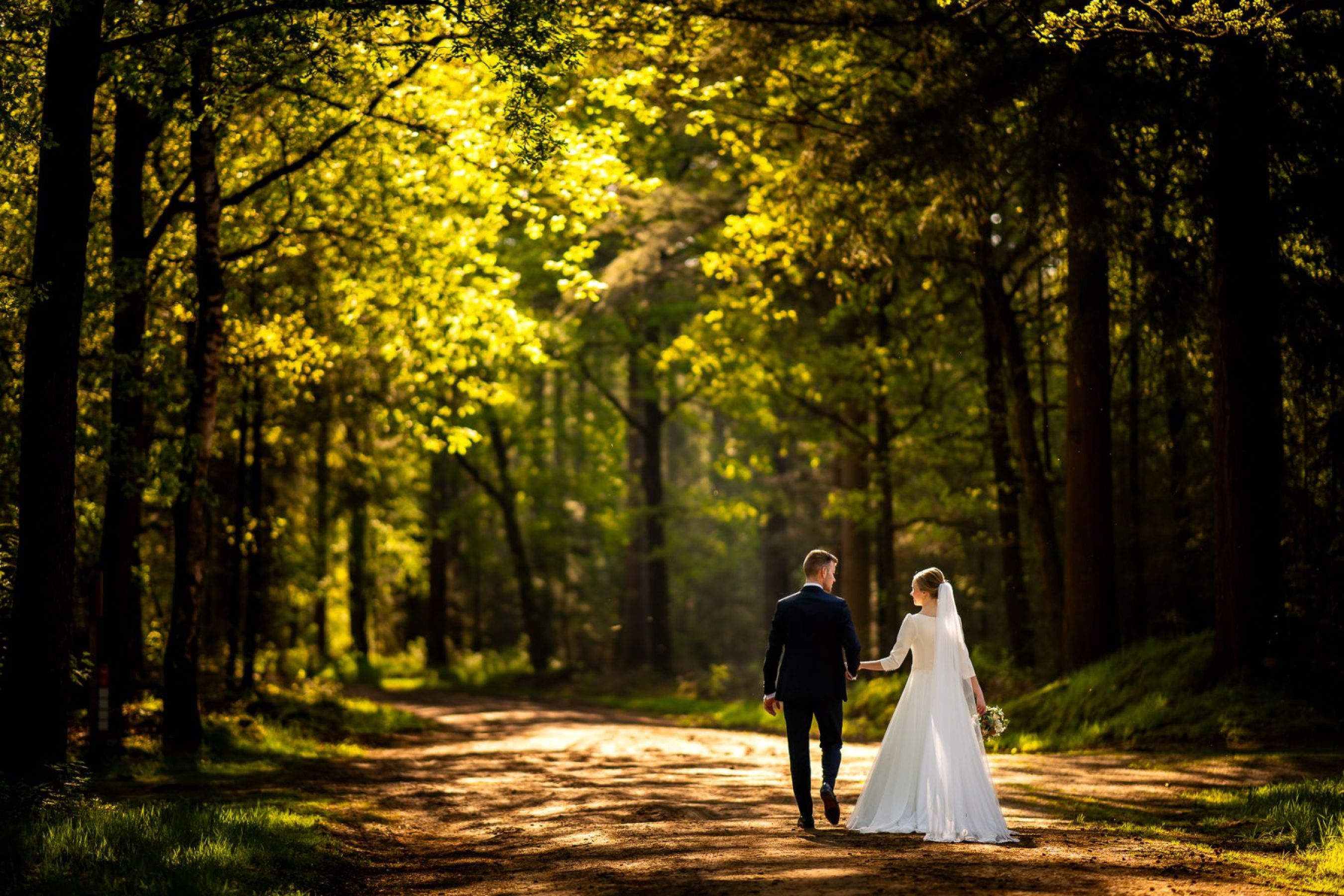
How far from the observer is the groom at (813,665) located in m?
10.1

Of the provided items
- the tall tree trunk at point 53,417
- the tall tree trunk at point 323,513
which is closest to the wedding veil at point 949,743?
the tall tree trunk at point 53,417

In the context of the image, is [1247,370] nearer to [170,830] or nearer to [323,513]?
[170,830]

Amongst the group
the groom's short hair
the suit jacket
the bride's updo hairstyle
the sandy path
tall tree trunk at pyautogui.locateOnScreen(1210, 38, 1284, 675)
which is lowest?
the sandy path

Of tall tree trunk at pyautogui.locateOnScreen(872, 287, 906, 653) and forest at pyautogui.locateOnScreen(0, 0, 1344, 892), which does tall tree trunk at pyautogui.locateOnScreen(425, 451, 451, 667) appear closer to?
forest at pyautogui.locateOnScreen(0, 0, 1344, 892)

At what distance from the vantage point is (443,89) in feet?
63.9

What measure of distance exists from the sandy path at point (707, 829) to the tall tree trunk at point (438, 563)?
24684 mm

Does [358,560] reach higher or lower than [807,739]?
higher

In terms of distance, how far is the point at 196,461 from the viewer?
16422 millimetres

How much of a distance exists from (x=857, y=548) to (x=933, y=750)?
18.4m

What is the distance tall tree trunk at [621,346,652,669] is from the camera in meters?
39.9

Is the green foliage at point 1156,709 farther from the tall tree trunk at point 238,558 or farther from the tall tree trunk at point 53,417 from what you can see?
the tall tree trunk at point 238,558

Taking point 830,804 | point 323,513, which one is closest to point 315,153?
point 830,804

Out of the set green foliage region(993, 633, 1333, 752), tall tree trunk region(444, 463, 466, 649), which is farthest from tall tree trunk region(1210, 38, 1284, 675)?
tall tree trunk region(444, 463, 466, 649)

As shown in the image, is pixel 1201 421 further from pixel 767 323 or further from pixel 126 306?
pixel 126 306
